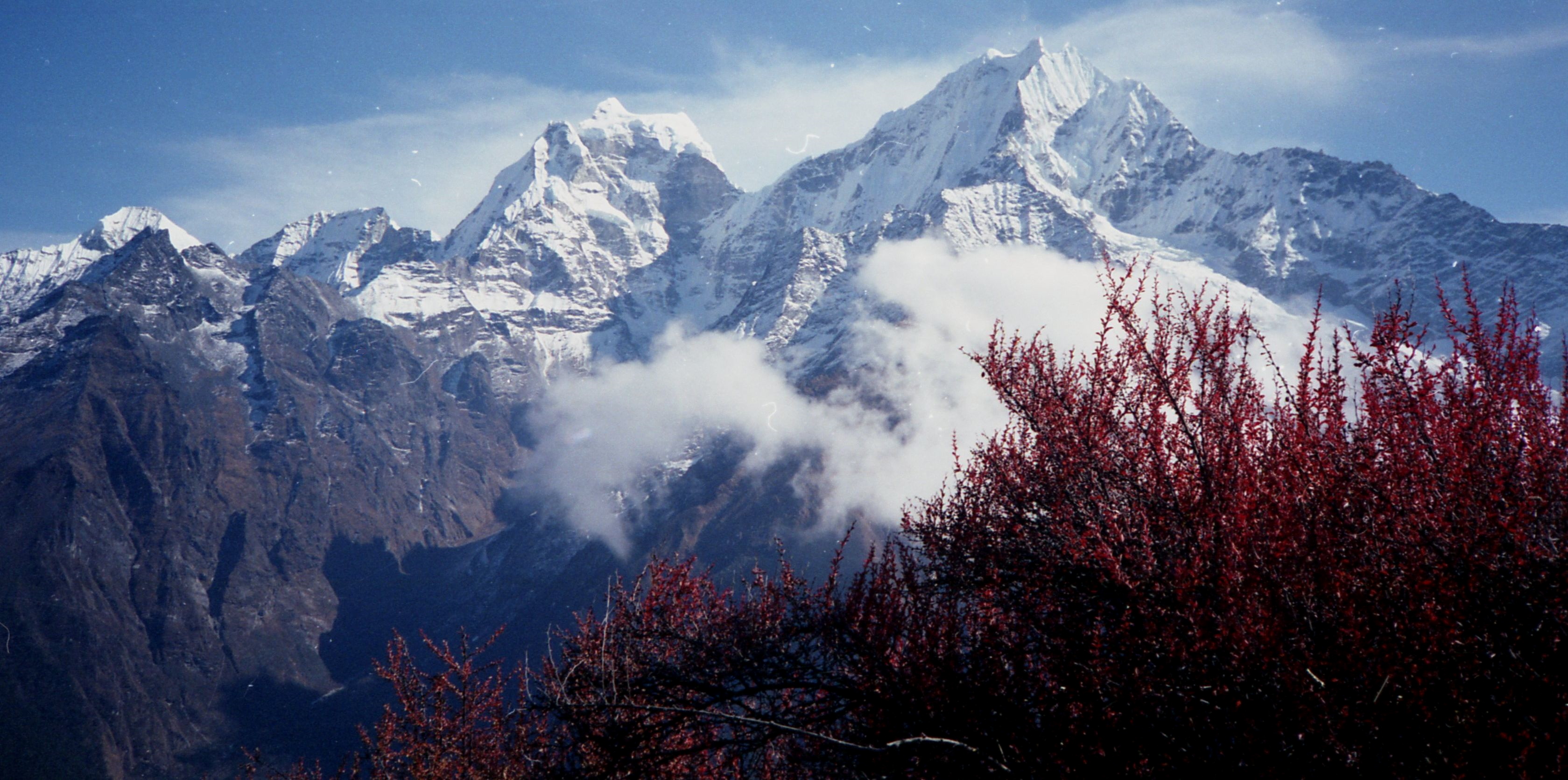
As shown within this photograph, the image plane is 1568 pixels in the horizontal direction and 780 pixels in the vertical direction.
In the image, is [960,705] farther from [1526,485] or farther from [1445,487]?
[1526,485]

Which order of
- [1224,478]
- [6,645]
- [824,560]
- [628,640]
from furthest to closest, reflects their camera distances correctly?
[824,560], [6,645], [628,640], [1224,478]

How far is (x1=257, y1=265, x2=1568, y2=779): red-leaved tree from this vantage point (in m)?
6.29

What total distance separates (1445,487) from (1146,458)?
2.74 meters

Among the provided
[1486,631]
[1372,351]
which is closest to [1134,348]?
[1372,351]

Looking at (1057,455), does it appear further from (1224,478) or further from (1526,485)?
(1526,485)

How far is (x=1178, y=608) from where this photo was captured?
7.78 meters

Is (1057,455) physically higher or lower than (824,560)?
higher

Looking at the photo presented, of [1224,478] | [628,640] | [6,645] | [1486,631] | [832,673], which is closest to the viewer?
[1486,631]

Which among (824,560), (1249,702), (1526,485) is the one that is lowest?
(824,560)

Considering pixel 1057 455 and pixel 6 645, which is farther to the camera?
pixel 6 645

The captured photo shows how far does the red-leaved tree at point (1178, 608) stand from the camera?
→ 629cm

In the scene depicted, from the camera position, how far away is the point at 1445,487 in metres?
7.97

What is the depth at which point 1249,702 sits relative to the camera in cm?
662

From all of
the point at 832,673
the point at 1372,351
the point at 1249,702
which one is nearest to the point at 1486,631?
the point at 1249,702
